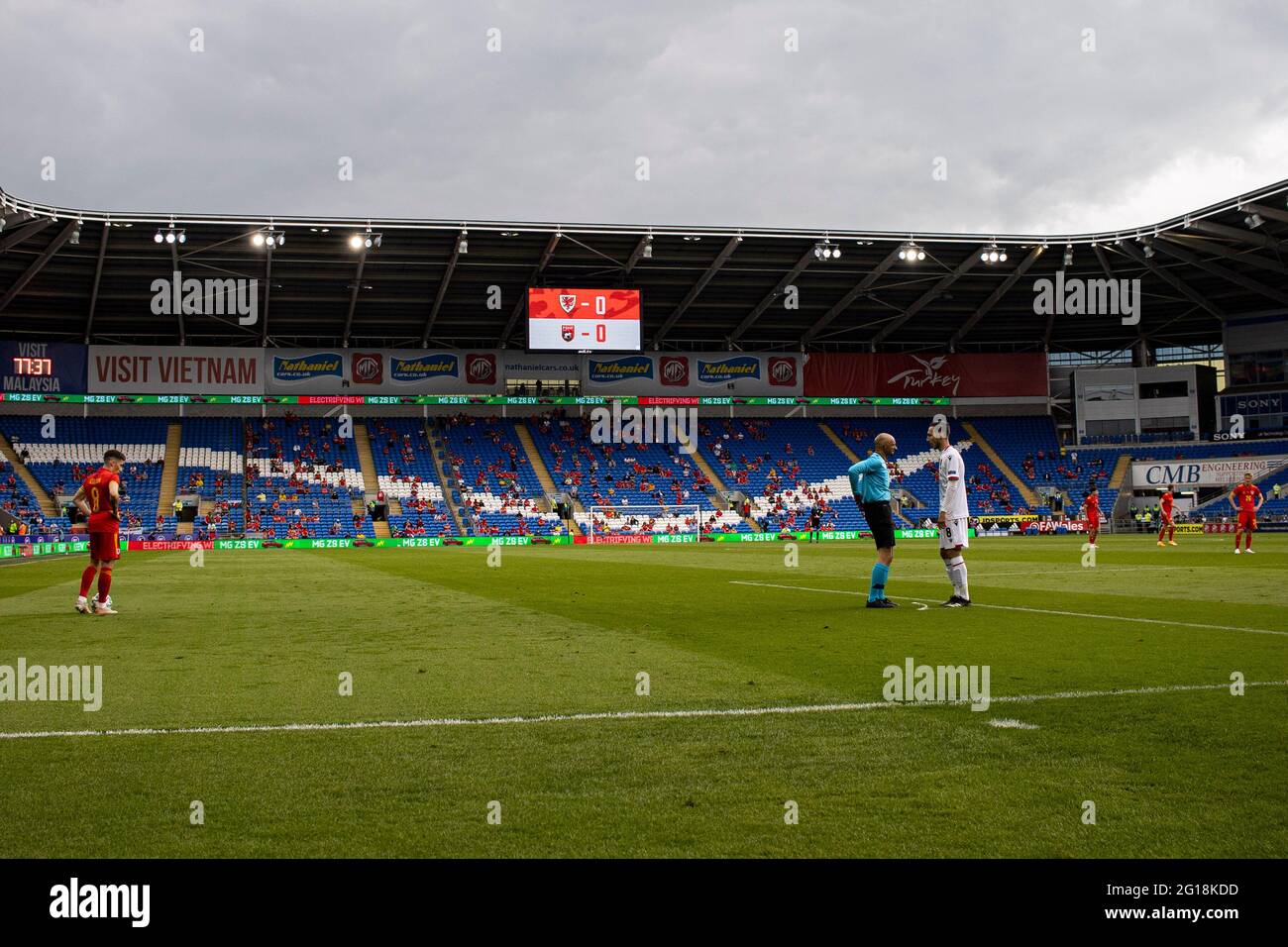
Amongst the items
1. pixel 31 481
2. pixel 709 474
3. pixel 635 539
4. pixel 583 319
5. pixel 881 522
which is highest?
pixel 583 319

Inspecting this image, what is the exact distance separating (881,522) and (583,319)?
4712 centimetres

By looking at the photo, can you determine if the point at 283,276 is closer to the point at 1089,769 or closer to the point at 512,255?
the point at 512,255

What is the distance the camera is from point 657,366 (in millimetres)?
70562

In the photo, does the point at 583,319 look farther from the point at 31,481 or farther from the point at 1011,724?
the point at 1011,724

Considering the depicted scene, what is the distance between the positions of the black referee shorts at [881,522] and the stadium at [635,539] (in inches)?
37.4

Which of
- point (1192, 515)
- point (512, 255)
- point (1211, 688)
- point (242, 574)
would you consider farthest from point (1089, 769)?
point (1192, 515)

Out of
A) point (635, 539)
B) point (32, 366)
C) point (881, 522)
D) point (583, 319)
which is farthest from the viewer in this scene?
point (32, 366)

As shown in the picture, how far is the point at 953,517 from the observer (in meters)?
13.2

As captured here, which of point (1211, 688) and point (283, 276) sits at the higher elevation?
point (283, 276)

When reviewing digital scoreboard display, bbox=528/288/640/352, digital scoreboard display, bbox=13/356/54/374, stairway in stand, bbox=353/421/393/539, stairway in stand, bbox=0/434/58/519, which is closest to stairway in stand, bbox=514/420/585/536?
digital scoreboard display, bbox=528/288/640/352

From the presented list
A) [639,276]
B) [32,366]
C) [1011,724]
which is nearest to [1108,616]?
[1011,724]

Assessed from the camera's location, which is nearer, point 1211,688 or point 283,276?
point 1211,688

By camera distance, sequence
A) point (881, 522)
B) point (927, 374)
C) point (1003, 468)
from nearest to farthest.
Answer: point (881, 522)
point (1003, 468)
point (927, 374)
